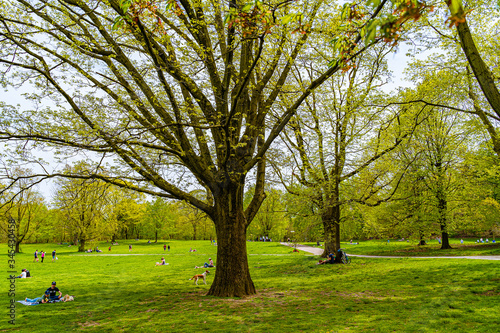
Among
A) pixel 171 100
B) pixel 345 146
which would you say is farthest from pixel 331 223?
pixel 171 100

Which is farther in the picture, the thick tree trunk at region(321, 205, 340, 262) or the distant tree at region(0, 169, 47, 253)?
the distant tree at region(0, 169, 47, 253)

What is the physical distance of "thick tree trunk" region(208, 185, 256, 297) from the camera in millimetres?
9625

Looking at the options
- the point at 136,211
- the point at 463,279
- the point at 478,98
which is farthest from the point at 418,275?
the point at 136,211

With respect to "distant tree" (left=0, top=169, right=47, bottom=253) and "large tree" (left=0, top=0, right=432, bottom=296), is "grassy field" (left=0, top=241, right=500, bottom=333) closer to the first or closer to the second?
"large tree" (left=0, top=0, right=432, bottom=296)

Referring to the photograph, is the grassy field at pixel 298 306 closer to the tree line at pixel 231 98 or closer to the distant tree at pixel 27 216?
the tree line at pixel 231 98

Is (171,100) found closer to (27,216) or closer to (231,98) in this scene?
(231,98)

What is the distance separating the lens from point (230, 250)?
31.7ft

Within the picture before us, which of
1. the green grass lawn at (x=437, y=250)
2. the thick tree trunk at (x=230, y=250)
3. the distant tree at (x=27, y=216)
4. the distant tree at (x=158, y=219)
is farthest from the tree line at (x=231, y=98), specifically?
the distant tree at (x=158, y=219)

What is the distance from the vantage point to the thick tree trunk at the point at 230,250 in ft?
31.6

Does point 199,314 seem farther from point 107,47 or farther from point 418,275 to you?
point 418,275

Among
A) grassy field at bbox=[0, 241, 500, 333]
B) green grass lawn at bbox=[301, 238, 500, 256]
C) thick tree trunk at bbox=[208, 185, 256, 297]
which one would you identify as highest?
thick tree trunk at bbox=[208, 185, 256, 297]

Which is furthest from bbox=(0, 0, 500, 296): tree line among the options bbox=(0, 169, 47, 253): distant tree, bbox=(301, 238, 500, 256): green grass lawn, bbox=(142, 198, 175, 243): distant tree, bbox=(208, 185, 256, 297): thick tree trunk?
bbox=(142, 198, 175, 243): distant tree

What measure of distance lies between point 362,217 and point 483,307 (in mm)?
11357

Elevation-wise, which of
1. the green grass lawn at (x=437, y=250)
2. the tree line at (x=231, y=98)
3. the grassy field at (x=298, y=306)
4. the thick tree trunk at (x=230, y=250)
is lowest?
the green grass lawn at (x=437, y=250)
